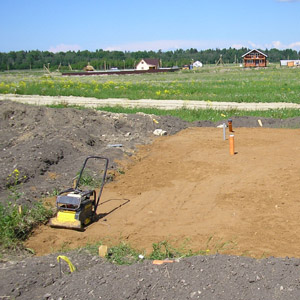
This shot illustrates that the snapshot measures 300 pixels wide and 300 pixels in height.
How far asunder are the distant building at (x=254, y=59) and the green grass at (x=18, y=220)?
97455mm

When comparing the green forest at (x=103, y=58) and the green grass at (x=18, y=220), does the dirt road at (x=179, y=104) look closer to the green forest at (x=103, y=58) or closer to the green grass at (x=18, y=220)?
the green grass at (x=18, y=220)

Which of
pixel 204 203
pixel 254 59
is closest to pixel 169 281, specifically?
pixel 204 203

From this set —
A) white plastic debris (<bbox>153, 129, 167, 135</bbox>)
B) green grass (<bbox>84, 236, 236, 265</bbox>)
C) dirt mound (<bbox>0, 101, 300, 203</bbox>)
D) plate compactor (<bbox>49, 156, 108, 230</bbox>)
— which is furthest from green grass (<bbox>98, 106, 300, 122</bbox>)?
green grass (<bbox>84, 236, 236, 265</bbox>)

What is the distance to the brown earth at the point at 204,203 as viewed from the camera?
691cm

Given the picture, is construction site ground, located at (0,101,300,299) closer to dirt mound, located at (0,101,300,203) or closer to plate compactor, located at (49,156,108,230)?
dirt mound, located at (0,101,300,203)

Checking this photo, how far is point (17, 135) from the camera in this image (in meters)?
13.7

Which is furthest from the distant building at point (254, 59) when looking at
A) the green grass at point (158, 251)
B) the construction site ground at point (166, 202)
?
the green grass at point (158, 251)

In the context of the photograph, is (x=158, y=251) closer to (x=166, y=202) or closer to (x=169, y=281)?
(x=169, y=281)

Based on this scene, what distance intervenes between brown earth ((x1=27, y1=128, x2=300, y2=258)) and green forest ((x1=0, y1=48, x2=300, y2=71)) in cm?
8447

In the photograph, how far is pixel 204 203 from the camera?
869 centimetres

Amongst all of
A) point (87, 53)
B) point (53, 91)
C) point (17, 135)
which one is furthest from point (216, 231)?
point (87, 53)

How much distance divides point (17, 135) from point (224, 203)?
781cm

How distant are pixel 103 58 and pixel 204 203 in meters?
142

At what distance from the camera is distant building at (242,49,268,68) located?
99.8m
